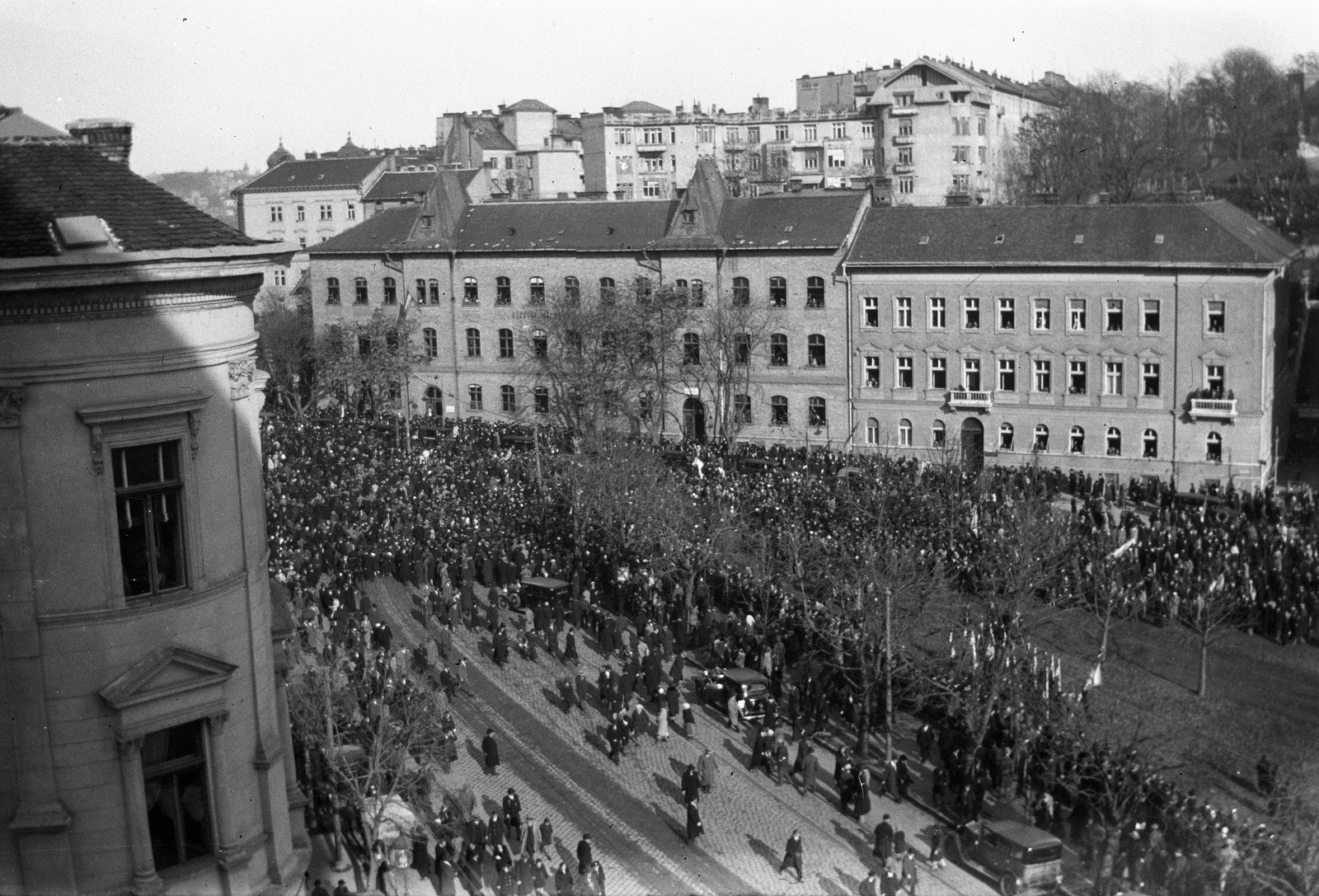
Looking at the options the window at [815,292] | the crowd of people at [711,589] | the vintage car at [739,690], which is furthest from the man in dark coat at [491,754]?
the window at [815,292]

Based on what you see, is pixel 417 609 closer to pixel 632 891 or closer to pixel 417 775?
pixel 417 775

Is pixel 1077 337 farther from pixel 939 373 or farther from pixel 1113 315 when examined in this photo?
pixel 939 373

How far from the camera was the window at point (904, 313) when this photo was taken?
189 feet

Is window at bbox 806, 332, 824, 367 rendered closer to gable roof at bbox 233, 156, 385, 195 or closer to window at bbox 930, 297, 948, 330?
window at bbox 930, 297, 948, 330

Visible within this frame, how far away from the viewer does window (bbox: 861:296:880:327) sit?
191 ft

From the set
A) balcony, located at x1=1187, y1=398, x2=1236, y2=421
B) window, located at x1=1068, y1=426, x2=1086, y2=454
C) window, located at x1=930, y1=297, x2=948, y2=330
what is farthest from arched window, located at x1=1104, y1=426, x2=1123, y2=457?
window, located at x1=930, y1=297, x2=948, y2=330

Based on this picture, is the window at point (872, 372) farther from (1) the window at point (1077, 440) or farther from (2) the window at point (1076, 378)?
Answer: (1) the window at point (1077, 440)

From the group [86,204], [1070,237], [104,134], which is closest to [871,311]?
[1070,237]

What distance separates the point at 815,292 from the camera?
59500mm

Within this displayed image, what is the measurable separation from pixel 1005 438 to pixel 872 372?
5.80 metres

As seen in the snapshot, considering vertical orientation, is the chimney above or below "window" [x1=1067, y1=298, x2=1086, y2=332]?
above

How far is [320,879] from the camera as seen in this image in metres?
21.4

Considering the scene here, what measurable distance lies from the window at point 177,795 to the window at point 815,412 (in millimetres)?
48228

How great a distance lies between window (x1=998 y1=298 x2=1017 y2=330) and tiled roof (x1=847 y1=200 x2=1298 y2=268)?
4.65ft
